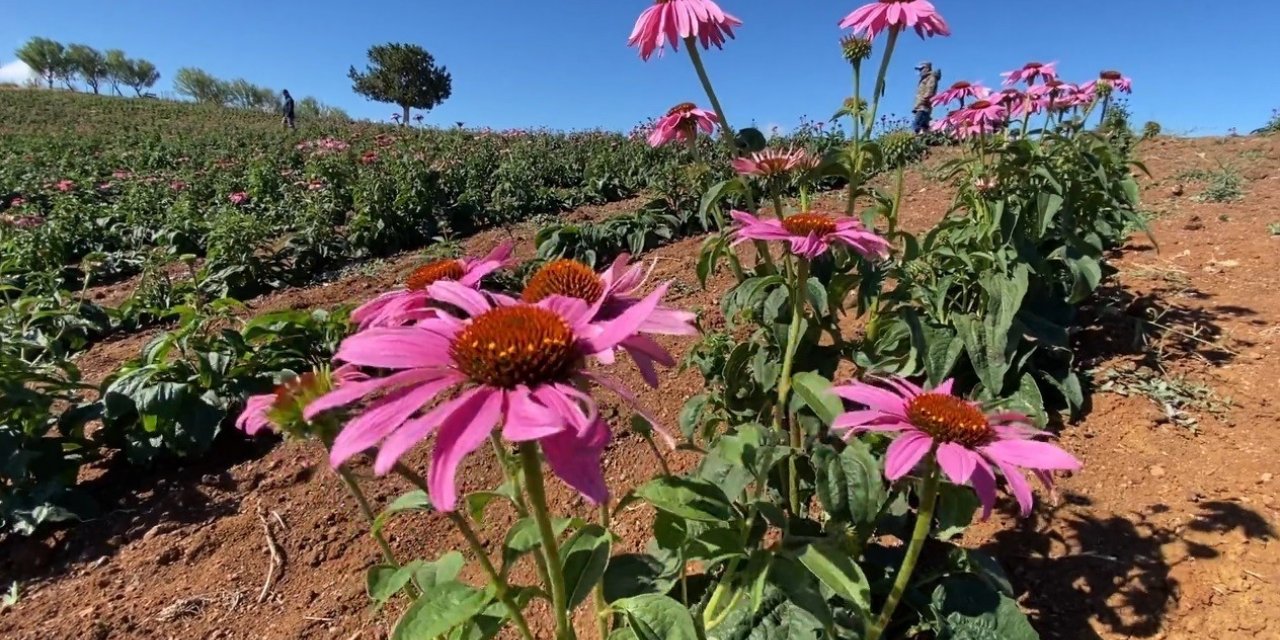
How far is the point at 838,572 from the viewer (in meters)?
1.04

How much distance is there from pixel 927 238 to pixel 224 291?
15.3 ft

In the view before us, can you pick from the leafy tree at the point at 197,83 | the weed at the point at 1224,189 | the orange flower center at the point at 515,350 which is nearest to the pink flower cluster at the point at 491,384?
the orange flower center at the point at 515,350

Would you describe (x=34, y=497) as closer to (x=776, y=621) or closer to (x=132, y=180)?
(x=776, y=621)

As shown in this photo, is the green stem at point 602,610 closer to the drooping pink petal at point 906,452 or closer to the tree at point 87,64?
the drooping pink petal at point 906,452

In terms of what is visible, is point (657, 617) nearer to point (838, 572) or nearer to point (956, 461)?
point (838, 572)

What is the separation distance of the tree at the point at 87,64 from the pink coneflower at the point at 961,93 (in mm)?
65825

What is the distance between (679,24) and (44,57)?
68.9 m

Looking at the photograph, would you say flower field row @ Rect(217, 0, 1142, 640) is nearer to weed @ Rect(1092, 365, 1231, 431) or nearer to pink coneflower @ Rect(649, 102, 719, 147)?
pink coneflower @ Rect(649, 102, 719, 147)

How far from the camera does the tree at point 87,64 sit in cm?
5250

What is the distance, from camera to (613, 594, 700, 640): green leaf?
0.96 meters

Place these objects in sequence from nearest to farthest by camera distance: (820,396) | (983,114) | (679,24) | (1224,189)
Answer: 1. (820,396)
2. (679,24)
3. (983,114)
4. (1224,189)

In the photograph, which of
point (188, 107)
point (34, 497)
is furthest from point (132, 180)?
point (188, 107)

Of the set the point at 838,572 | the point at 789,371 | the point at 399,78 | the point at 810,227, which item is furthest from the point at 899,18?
the point at 399,78

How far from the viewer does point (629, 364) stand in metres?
3.15
